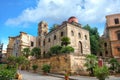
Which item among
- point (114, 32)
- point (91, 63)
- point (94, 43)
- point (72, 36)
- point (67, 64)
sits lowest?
point (67, 64)

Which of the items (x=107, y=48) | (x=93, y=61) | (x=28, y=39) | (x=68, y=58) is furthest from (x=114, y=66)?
(x=28, y=39)

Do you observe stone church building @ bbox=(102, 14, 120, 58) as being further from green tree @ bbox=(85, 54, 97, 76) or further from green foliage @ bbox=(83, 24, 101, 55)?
green tree @ bbox=(85, 54, 97, 76)

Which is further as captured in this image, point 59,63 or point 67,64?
point 59,63

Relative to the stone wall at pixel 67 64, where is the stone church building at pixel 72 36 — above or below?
above

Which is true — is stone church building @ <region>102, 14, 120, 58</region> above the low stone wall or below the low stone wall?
above

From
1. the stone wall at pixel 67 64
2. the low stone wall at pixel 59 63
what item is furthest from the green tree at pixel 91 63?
the low stone wall at pixel 59 63

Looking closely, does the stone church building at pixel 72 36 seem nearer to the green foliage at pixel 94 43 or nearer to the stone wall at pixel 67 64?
the green foliage at pixel 94 43

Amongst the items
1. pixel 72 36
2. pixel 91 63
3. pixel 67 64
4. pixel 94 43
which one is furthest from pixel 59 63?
pixel 94 43

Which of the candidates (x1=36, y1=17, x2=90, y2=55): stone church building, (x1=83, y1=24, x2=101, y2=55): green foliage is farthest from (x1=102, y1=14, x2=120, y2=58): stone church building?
(x1=36, y1=17, x2=90, y2=55): stone church building

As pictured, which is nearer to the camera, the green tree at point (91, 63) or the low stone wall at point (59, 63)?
the green tree at point (91, 63)

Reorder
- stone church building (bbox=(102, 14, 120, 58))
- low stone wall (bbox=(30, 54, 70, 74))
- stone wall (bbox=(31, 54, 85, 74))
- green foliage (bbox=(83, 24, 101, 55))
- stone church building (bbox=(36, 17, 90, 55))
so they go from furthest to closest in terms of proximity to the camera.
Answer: green foliage (bbox=(83, 24, 101, 55)), stone church building (bbox=(102, 14, 120, 58)), stone church building (bbox=(36, 17, 90, 55)), low stone wall (bbox=(30, 54, 70, 74)), stone wall (bbox=(31, 54, 85, 74))

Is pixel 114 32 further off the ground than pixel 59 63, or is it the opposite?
pixel 114 32

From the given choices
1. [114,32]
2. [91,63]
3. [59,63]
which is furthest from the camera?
[114,32]

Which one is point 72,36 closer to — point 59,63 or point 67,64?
point 59,63
